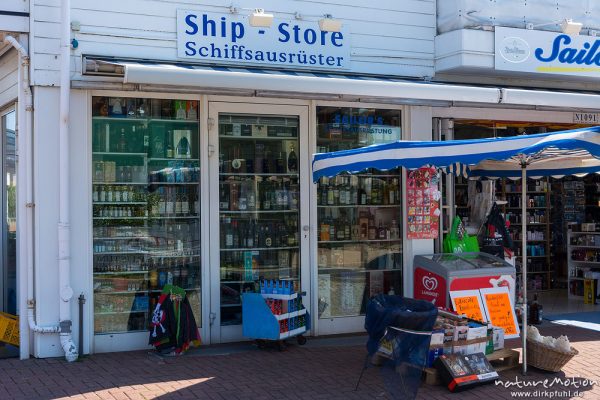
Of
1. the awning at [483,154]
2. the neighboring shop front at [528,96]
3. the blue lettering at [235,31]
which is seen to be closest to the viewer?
the awning at [483,154]

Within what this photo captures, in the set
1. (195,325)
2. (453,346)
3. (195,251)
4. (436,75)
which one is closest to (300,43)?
(436,75)

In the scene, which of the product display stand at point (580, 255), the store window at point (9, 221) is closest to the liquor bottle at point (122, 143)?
the store window at point (9, 221)

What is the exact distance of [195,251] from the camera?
28.2 feet

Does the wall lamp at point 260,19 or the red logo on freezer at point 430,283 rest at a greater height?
the wall lamp at point 260,19

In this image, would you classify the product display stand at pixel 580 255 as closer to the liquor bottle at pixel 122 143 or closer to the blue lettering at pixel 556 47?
the blue lettering at pixel 556 47

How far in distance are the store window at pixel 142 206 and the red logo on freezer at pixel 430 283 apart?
2676 millimetres

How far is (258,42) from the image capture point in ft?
28.7

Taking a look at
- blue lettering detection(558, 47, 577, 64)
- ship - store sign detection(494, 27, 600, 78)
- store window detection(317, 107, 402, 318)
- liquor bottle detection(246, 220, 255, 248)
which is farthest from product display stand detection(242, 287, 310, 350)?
blue lettering detection(558, 47, 577, 64)

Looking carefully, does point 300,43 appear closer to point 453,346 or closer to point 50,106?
point 50,106

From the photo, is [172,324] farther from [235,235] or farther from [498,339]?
[498,339]

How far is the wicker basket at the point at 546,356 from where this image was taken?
6934 millimetres

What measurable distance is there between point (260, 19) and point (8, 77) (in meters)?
3.00

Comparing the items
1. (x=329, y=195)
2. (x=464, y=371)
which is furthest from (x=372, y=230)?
(x=464, y=371)

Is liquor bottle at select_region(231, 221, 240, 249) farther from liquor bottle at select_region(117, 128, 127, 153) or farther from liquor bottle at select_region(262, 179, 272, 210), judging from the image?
liquor bottle at select_region(117, 128, 127, 153)
